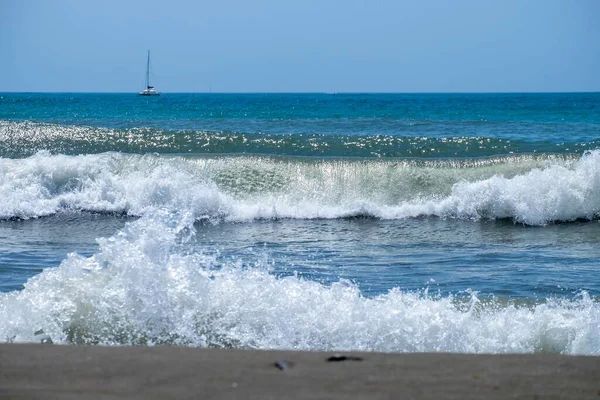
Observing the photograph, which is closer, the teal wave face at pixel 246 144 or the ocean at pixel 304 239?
the ocean at pixel 304 239

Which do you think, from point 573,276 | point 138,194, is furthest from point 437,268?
point 138,194

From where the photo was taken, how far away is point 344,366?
3.44 metres

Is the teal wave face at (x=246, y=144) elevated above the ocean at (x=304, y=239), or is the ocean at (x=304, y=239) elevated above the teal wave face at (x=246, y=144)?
the teal wave face at (x=246, y=144)

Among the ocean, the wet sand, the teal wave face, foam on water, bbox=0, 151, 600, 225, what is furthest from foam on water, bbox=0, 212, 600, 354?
the teal wave face

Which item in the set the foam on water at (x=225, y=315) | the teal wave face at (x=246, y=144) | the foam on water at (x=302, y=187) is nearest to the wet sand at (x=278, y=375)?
the foam on water at (x=225, y=315)

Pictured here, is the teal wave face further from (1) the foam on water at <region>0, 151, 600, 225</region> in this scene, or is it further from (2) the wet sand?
(2) the wet sand

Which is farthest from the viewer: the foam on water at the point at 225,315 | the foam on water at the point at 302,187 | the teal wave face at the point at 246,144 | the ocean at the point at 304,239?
the teal wave face at the point at 246,144

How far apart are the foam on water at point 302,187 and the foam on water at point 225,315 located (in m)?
7.00

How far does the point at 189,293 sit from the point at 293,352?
191 cm

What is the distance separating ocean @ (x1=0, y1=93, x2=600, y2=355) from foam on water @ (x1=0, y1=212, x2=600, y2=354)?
1cm

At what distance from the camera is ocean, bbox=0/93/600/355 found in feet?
17.5

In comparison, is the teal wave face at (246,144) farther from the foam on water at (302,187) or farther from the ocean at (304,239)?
the foam on water at (302,187)

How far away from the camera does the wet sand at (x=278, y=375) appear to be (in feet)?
10.3

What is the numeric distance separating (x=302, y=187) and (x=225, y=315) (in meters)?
9.09
